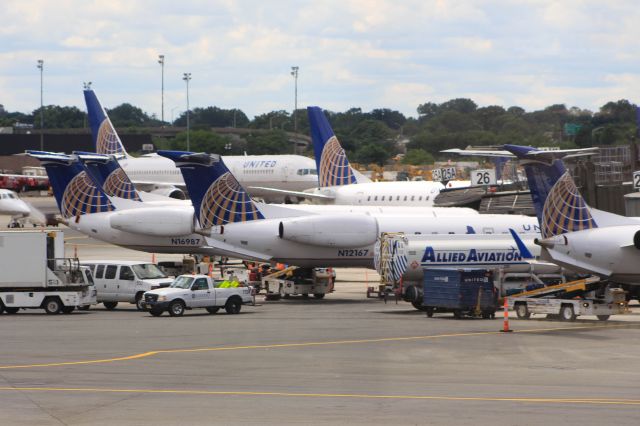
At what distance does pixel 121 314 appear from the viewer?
4288 centimetres

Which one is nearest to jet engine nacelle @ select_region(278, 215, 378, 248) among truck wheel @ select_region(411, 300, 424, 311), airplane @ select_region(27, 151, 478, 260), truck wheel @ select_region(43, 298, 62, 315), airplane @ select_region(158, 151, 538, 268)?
airplane @ select_region(158, 151, 538, 268)

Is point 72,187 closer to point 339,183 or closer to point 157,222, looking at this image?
point 157,222

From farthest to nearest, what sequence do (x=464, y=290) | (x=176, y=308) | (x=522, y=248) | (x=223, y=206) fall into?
(x=223, y=206) → (x=522, y=248) → (x=176, y=308) → (x=464, y=290)

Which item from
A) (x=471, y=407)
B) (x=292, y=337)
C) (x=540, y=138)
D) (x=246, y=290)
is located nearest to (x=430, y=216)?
(x=246, y=290)

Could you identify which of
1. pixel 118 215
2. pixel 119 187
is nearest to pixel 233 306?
pixel 118 215

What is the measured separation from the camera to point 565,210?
38.1 m

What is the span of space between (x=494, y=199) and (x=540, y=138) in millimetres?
111383

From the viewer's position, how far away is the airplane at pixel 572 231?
3775 cm

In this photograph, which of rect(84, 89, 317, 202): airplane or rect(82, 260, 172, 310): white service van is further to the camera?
rect(84, 89, 317, 202): airplane

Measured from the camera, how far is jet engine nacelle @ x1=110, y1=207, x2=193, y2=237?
54.3 metres

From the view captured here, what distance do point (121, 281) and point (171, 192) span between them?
55.7m

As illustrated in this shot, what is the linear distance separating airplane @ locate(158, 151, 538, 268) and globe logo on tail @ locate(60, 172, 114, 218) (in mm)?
8859

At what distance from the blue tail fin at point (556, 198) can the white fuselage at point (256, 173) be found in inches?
2481

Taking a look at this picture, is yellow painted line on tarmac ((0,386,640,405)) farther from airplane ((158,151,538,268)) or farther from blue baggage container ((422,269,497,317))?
airplane ((158,151,538,268))
